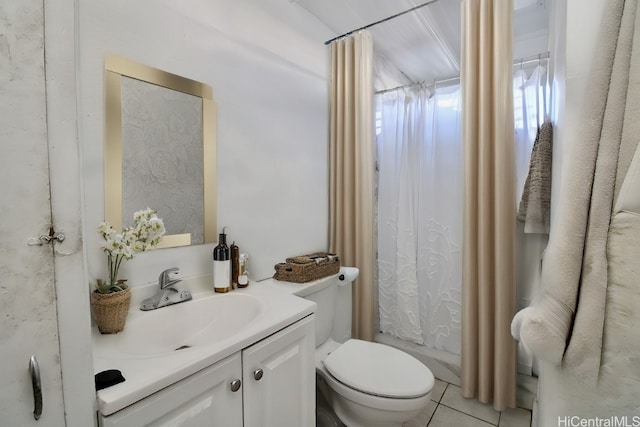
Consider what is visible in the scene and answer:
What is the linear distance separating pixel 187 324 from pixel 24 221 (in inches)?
29.9

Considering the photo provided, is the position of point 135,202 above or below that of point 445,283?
above

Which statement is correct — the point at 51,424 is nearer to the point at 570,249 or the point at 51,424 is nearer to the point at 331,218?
the point at 570,249

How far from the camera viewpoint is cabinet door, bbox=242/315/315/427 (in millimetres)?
852

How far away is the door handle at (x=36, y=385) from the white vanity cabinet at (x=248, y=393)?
15 centimetres

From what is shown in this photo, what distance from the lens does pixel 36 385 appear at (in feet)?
1.47

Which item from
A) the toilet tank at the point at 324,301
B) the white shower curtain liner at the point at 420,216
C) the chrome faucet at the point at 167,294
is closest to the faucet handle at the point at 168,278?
the chrome faucet at the point at 167,294

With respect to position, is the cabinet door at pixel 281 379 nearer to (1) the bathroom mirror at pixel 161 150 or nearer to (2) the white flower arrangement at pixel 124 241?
(2) the white flower arrangement at pixel 124 241

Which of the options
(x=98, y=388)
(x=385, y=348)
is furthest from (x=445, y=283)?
(x=98, y=388)

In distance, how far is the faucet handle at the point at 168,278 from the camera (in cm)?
108

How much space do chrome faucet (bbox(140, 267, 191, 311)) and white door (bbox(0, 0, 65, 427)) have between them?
0.59 metres

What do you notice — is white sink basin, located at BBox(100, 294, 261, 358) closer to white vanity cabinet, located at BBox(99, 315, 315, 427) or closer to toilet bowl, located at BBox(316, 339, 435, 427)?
white vanity cabinet, located at BBox(99, 315, 315, 427)

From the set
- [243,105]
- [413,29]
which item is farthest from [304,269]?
[413,29]

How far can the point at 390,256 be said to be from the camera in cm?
197

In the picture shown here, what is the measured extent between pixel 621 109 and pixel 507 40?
122 cm
